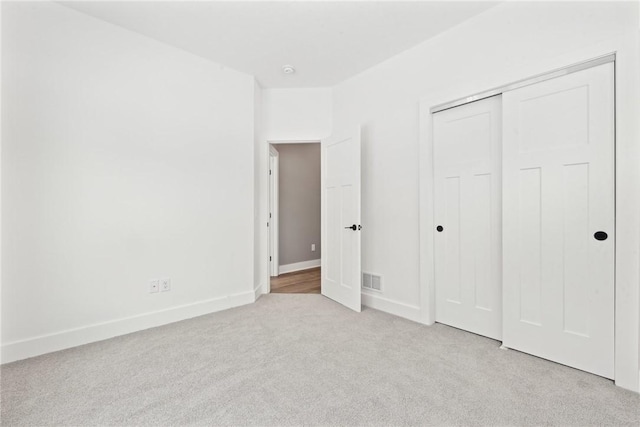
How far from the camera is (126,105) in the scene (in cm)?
237

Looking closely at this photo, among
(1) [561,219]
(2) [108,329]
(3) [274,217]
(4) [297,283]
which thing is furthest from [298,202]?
(1) [561,219]

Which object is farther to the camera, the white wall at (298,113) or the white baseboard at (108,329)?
the white wall at (298,113)

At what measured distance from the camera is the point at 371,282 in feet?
9.81

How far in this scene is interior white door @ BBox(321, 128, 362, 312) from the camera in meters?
2.85

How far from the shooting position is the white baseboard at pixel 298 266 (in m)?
4.75

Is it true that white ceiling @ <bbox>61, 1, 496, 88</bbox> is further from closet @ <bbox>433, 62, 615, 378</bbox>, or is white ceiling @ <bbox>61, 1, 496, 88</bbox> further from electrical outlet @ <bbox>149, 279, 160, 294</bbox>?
electrical outlet @ <bbox>149, 279, 160, 294</bbox>

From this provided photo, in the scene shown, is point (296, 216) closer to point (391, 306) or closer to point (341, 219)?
point (341, 219)

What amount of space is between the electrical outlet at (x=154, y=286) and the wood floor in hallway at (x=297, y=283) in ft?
4.68

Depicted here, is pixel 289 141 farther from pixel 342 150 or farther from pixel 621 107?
pixel 621 107

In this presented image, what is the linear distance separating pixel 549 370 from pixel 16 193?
12.5 ft

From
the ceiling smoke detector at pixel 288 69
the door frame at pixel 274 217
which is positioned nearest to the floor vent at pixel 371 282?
the door frame at pixel 274 217

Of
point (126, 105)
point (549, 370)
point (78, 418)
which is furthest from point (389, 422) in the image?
point (126, 105)

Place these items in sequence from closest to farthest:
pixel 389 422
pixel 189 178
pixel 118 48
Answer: pixel 389 422, pixel 118 48, pixel 189 178

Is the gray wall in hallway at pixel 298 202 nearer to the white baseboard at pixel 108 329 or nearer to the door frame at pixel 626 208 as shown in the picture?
the white baseboard at pixel 108 329
